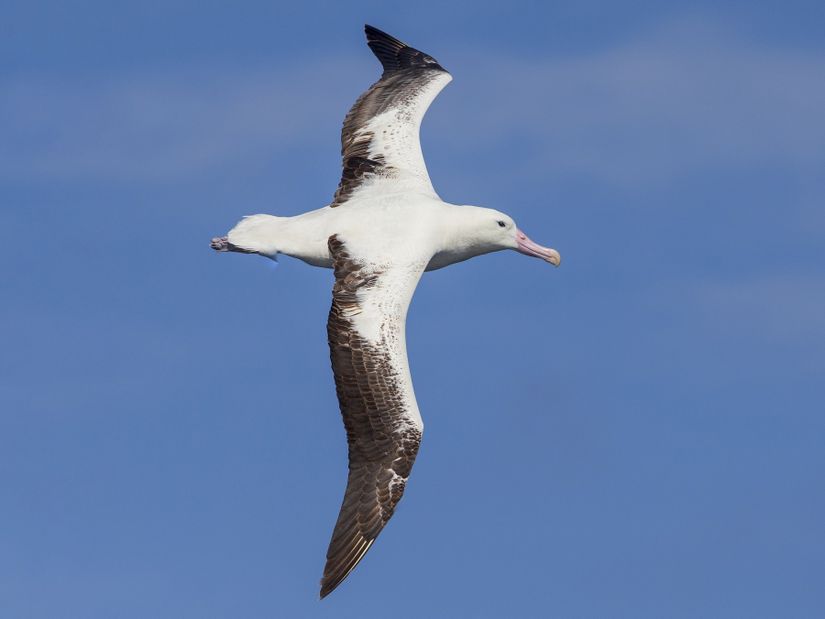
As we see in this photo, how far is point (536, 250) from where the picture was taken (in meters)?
23.7

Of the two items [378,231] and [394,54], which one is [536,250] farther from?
[394,54]

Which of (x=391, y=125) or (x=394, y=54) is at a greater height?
(x=394, y=54)

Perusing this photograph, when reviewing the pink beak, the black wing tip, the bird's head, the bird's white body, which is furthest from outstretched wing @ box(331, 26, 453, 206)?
the pink beak

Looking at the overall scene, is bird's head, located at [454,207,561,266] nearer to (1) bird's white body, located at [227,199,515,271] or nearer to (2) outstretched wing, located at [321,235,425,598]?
Result: (1) bird's white body, located at [227,199,515,271]

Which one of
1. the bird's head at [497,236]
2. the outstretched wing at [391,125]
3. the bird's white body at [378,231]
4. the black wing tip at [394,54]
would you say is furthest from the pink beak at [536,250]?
the black wing tip at [394,54]

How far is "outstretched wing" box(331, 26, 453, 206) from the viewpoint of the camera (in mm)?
23266

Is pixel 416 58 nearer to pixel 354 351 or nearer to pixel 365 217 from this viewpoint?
pixel 365 217

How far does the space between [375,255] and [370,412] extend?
2.12 meters

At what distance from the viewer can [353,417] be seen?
2044 cm

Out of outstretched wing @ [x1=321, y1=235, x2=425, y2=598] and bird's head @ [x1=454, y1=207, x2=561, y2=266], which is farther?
bird's head @ [x1=454, y1=207, x2=561, y2=266]

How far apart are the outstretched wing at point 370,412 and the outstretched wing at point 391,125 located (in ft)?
7.67

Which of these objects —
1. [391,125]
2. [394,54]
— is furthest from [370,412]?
[394,54]

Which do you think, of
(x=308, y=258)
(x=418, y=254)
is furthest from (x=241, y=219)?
(x=418, y=254)

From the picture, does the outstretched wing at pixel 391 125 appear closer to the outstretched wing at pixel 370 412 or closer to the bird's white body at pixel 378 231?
the bird's white body at pixel 378 231
